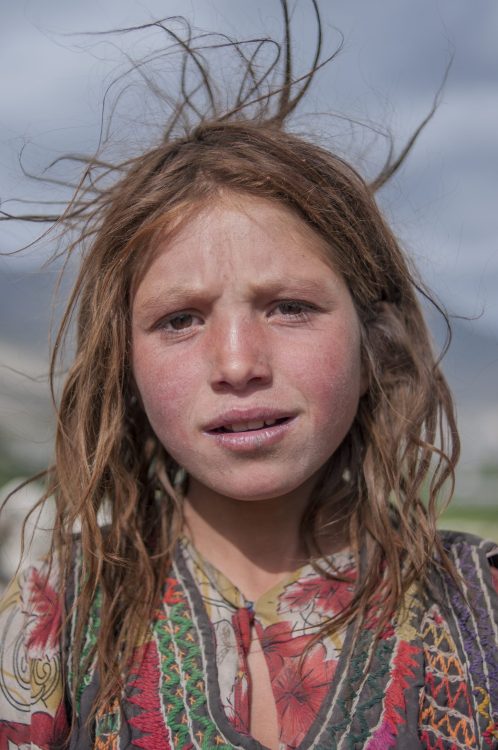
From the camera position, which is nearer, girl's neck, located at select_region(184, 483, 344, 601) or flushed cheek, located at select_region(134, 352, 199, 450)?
flushed cheek, located at select_region(134, 352, 199, 450)

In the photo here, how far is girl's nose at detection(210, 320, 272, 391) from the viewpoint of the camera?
1.36m

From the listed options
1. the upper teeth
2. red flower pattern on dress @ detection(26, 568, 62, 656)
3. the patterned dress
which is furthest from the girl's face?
red flower pattern on dress @ detection(26, 568, 62, 656)

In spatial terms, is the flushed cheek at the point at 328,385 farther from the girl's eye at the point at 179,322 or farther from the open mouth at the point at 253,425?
the girl's eye at the point at 179,322

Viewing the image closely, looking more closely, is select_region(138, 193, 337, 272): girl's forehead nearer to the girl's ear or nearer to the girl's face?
the girl's face

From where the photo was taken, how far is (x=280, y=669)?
149 centimetres

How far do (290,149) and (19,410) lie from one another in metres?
0.94

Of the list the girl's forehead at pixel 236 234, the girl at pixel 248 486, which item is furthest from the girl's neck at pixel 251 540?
the girl's forehead at pixel 236 234

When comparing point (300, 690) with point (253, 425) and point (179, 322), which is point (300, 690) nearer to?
point (253, 425)

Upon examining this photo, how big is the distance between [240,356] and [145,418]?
478mm

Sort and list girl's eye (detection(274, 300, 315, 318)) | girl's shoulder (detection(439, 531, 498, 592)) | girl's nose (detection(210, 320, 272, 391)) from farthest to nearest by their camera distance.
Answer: girl's shoulder (detection(439, 531, 498, 592)), girl's eye (detection(274, 300, 315, 318)), girl's nose (detection(210, 320, 272, 391))

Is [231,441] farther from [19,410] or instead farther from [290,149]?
[19,410]

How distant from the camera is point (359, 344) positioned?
1.56 meters

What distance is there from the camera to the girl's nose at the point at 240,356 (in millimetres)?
1355

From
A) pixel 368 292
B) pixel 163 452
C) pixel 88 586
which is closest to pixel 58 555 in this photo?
pixel 88 586
